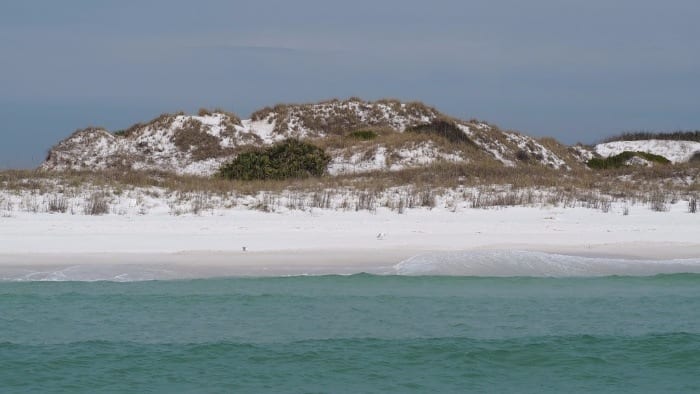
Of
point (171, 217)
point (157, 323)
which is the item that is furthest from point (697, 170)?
point (157, 323)

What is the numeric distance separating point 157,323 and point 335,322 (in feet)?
7.53

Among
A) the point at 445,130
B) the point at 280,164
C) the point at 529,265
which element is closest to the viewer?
the point at 529,265

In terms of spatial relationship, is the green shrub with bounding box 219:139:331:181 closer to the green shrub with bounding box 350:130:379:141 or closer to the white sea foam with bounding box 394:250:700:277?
the green shrub with bounding box 350:130:379:141

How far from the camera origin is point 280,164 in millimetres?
29359

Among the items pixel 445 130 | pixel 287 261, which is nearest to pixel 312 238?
pixel 287 261

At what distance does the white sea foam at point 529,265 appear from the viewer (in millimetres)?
13531

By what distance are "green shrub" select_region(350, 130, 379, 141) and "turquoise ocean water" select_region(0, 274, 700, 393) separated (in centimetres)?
2654

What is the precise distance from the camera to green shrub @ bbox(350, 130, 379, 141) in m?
39.6

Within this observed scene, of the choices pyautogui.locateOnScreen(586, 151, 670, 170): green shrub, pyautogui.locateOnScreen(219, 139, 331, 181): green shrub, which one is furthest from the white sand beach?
pyautogui.locateOnScreen(586, 151, 670, 170): green shrub

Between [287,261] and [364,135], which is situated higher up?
[364,135]

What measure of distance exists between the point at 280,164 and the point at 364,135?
11195 mm

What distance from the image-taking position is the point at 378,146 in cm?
3650

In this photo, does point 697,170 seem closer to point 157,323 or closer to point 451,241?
point 451,241

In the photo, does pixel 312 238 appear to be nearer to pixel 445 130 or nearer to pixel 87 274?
pixel 87 274
